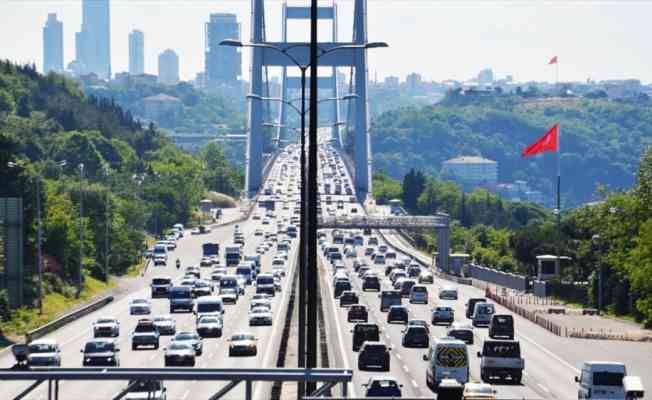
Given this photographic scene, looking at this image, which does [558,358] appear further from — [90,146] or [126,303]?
[90,146]

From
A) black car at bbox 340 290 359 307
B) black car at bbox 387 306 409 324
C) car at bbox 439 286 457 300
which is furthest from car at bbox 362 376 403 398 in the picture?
car at bbox 439 286 457 300

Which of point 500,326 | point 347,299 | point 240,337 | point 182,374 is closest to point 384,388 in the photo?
point 182,374

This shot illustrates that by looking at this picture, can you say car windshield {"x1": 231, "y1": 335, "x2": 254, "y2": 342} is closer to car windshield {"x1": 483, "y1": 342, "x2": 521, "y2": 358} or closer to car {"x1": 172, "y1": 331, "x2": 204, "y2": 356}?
car {"x1": 172, "y1": 331, "x2": 204, "y2": 356}

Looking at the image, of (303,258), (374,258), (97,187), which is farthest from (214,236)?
(303,258)

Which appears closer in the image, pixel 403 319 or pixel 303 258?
pixel 303 258

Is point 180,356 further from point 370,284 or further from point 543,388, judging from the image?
point 370,284

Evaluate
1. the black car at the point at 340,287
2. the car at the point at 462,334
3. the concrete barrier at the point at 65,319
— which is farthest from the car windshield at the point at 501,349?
the black car at the point at 340,287

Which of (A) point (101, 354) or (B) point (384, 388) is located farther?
(A) point (101, 354)
